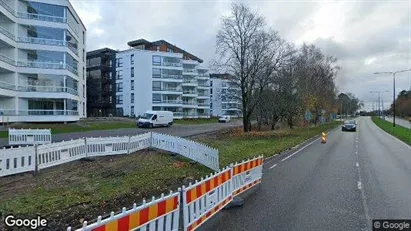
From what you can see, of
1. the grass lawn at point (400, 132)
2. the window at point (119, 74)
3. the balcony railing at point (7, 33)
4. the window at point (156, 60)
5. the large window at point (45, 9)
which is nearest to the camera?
the grass lawn at point (400, 132)

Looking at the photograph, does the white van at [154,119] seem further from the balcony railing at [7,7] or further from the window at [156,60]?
the window at [156,60]

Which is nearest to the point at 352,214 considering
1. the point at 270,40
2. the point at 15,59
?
the point at 270,40

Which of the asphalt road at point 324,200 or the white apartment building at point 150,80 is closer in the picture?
the asphalt road at point 324,200

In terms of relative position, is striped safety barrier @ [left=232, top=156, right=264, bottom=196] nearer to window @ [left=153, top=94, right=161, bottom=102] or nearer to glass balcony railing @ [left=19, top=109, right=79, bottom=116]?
glass balcony railing @ [left=19, top=109, right=79, bottom=116]

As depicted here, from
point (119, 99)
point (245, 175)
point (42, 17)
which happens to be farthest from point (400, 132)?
point (119, 99)

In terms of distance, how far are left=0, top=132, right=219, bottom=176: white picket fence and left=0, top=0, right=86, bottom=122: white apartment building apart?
29.0 m

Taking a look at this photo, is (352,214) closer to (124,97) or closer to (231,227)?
(231,227)

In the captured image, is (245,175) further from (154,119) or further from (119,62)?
(119,62)

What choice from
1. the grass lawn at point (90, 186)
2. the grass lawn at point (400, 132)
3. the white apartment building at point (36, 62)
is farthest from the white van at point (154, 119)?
the grass lawn at point (90, 186)

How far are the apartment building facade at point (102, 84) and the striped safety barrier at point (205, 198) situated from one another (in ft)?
259

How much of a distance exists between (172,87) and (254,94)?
47025 mm

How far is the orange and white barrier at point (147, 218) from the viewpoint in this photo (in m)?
3.62

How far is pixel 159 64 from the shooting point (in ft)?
261

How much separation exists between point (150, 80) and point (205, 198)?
240ft
